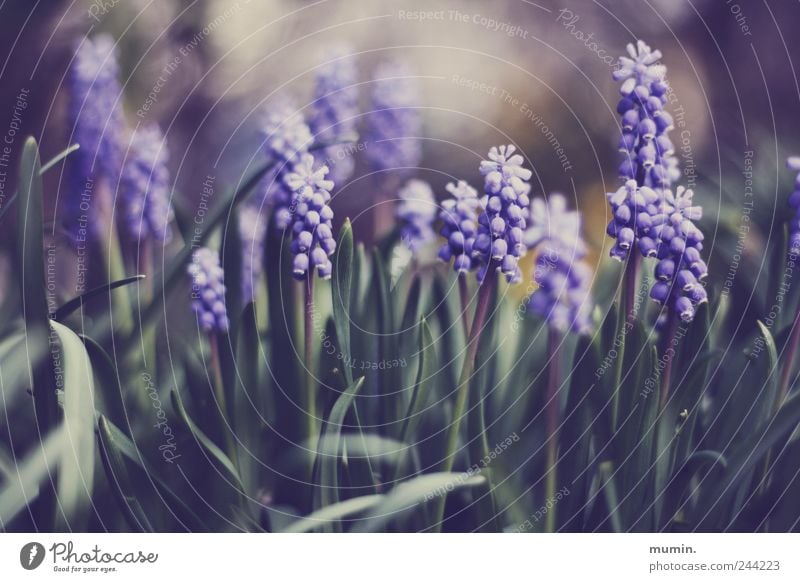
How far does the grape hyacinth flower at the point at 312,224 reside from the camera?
139cm

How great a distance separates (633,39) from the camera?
1426mm

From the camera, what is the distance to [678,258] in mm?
1402

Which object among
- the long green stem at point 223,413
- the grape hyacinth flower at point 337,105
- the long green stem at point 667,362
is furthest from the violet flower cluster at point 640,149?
the long green stem at point 223,413

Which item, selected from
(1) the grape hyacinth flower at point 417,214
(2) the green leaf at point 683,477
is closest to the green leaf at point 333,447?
(1) the grape hyacinth flower at point 417,214

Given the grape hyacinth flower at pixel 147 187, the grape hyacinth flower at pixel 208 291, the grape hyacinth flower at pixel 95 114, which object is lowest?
the grape hyacinth flower at pixel 208 291

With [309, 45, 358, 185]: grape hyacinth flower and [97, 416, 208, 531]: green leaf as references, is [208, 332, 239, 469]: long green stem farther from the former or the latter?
[309, 45, 358, 185]: grape hyacinth flower

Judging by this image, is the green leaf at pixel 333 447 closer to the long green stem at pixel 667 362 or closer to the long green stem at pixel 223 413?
the long green stem at pixel 223 413

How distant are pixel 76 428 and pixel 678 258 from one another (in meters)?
1.08

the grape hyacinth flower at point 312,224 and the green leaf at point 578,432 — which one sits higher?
the grape hyacinth flower at point 312,224

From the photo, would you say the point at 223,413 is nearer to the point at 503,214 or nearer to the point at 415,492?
the point at 415,492

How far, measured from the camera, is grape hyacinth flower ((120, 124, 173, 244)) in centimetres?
142

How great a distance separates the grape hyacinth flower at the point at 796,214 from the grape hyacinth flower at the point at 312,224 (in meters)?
0.81

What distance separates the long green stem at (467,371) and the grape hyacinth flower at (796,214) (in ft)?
1.76
